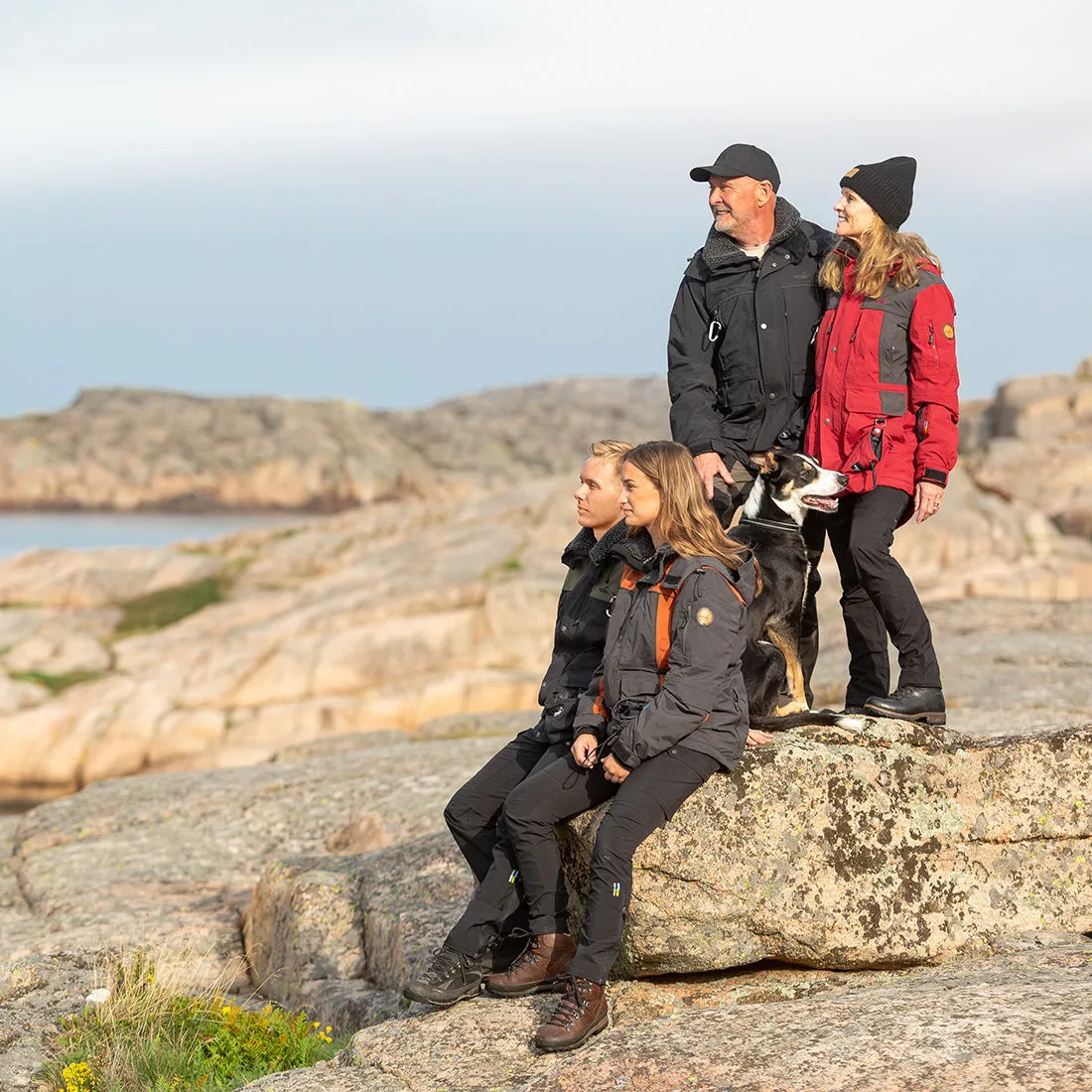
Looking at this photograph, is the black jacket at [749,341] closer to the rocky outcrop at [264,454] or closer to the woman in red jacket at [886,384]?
the woman in red jacket at [886,384]

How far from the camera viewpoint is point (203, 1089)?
6770 mm

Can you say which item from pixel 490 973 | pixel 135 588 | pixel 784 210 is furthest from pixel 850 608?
pixel 135 588

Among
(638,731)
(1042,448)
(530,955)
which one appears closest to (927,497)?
(638,731)

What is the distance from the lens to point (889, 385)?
681cm

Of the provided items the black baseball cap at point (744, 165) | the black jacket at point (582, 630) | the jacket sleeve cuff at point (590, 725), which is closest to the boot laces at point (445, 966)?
the black jacket at point (582, 630)

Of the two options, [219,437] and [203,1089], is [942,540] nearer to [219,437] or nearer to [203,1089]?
[203,1089]

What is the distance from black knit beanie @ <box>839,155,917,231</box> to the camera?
6.72m

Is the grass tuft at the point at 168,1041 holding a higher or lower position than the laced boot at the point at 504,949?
lower

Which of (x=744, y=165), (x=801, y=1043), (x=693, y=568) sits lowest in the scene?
(x=801, y=1043)

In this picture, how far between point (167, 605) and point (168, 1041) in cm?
2789

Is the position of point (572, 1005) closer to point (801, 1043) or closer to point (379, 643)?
point (801, 1043)

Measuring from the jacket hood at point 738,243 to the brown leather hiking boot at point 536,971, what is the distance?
3.69 m

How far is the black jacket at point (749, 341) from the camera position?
7.11 metres

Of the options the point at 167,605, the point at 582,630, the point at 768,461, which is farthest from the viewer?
the point at 167,605
